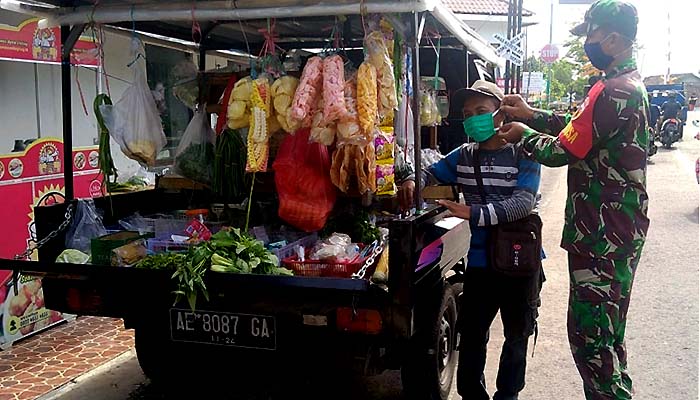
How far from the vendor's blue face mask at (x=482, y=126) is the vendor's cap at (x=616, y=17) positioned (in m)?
0.76

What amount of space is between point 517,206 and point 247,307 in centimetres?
156

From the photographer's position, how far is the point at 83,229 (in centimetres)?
405

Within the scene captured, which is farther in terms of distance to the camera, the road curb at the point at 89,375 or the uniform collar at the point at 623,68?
the road curb at the point at 89,375

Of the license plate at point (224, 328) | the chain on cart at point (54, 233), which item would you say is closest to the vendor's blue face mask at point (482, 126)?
the license plate at point (224, 328)

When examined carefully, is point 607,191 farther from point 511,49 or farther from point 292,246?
point 511,49

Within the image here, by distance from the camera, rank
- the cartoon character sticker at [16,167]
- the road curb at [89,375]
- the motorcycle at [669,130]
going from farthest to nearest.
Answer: the motorcycle at [669,130]
the cartoon character sticker at [16,167]
the road curb at [89,375]

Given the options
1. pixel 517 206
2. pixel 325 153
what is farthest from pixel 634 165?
pixel 325 153

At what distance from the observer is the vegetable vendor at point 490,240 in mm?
3578

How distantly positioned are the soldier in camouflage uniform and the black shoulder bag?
0.34m

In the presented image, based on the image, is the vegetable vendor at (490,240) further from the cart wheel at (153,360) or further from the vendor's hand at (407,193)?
the cart wheel at (153,360)

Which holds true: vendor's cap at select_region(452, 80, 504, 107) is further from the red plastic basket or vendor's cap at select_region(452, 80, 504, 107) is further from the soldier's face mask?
the red plastic basket

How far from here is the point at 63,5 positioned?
153 inches

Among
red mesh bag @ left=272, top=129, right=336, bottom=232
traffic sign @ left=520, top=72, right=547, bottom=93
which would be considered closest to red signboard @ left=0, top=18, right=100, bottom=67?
red mesh bag @ left=272, top=129, right=336, bottom=232

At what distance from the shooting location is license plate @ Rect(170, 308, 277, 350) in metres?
3.34
